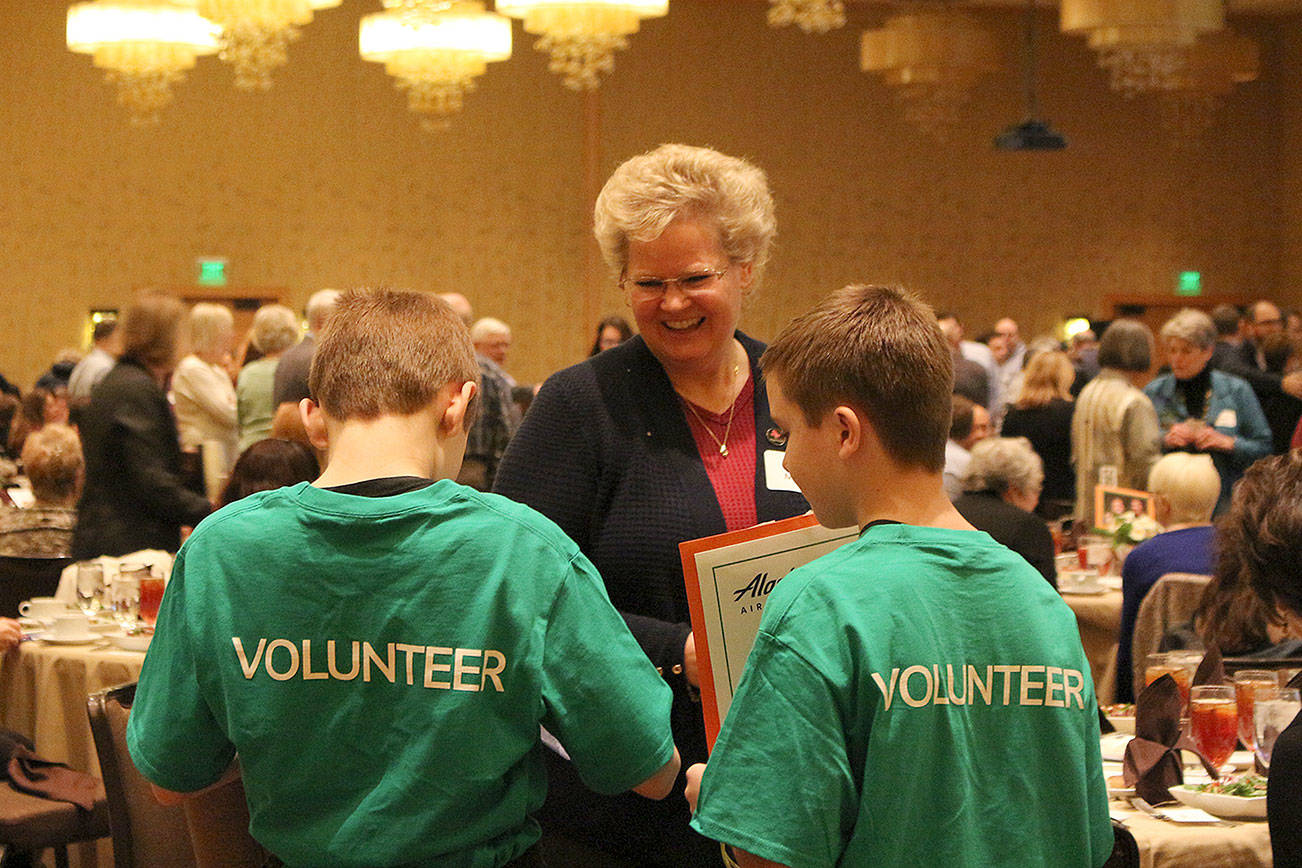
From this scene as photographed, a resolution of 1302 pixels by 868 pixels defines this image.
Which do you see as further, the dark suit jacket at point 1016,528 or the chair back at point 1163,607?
the dark suit jacket at point 1016,528

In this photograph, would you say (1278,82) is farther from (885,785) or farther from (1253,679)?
(885,785)

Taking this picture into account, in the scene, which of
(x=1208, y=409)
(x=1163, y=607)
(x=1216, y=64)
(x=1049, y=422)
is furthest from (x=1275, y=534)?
(x=1216, y=64)

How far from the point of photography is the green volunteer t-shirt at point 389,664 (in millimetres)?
1499

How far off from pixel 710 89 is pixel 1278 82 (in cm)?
659

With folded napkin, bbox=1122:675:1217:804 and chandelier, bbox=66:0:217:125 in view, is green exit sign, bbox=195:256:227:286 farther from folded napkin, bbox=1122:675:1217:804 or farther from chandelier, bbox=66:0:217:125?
folded napkin, bbox=1122:675:1217:804

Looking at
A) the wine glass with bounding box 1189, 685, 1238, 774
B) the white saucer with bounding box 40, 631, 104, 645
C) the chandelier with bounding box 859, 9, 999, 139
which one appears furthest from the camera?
the chandelier with bounding box 859, 9, 999, 139

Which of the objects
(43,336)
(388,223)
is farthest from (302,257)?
(43,336)

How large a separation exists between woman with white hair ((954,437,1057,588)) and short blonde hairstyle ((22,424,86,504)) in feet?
10.4

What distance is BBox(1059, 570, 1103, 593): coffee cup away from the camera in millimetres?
5273

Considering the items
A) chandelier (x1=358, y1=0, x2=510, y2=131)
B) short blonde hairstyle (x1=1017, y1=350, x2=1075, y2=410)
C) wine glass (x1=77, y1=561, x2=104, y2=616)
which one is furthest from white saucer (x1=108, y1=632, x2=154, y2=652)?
chandelier (x1=358, y1=0, x2=510, y2=131)

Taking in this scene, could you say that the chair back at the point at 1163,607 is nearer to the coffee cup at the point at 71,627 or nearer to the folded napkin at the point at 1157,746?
the folded napkin at the point at 1157,746


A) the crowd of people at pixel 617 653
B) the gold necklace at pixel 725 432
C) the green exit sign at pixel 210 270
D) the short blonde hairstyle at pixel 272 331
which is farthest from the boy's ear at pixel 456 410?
the green exit sign at pixel 210 270

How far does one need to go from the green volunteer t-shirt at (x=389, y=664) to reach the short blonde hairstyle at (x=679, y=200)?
0.73 meters

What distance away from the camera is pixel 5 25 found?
12547 millimetres
